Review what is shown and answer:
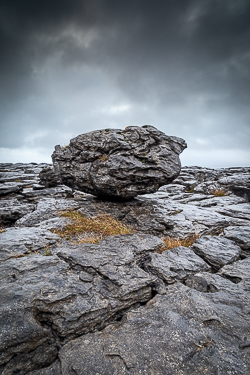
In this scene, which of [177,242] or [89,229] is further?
[89,229]

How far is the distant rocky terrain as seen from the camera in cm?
340

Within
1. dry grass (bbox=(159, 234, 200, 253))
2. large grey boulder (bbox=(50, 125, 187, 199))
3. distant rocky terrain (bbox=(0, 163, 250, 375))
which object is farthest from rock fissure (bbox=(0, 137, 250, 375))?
large grey boulder (bbox=(50, 125, 187, 199))

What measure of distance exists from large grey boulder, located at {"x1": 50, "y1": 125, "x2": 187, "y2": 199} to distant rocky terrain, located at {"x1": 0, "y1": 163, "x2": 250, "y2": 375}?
16.5 ft

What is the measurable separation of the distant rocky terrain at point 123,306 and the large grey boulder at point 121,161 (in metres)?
5.02

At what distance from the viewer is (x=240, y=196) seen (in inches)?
679

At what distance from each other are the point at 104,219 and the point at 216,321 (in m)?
7.85

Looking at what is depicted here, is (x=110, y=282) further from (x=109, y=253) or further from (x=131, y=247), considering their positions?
(x=131, y=247)

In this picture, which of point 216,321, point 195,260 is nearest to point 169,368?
point 216,321

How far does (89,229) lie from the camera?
9492 millimetres

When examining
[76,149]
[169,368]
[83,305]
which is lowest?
[169,368]

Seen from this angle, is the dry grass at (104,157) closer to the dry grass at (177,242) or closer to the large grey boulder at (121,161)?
the large grey boulder at (121,161)

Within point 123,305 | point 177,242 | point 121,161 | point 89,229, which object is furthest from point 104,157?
point 123,305

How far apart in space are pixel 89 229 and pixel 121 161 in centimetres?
513

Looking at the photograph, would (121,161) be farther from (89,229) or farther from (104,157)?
(89,229)
